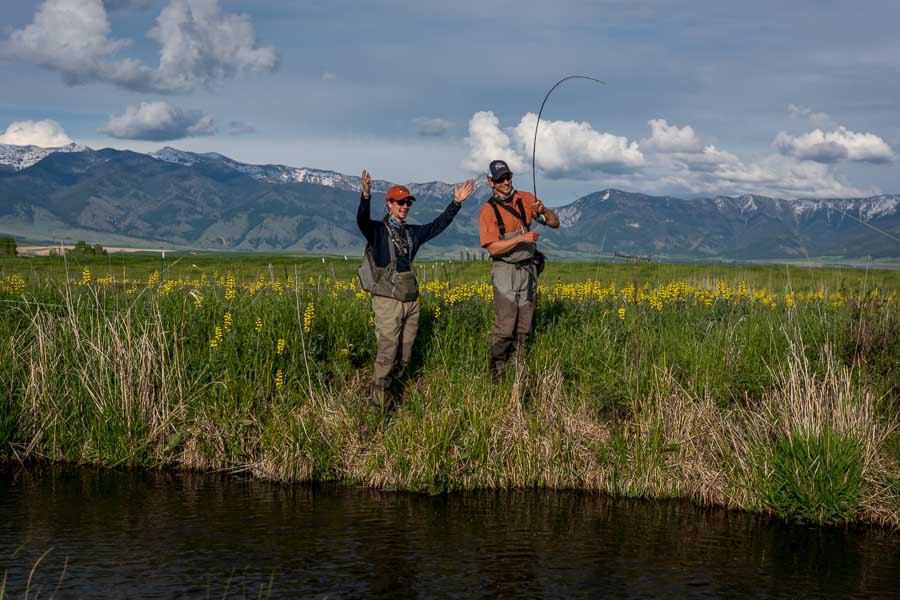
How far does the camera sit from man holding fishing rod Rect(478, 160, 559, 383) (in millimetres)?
9523

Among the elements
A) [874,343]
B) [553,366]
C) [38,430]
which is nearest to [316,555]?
[553,366]

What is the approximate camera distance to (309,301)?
36.9ft

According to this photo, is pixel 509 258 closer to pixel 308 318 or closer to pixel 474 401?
pixel 474 401

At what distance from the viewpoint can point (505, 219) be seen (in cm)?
955

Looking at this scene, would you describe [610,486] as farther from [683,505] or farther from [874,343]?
[874,343]

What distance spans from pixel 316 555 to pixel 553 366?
4.00 m

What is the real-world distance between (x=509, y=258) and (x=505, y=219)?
0.46m

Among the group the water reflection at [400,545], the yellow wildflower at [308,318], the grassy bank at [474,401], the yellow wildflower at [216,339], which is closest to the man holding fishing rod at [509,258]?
the grassy bank at [474,401]

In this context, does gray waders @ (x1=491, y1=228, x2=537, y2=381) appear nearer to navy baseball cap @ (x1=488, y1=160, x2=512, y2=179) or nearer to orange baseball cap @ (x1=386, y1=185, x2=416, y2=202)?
navy baseball cap @ (x1=488, y1=160, x2=512, y2=179)

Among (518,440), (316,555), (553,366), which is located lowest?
(316,555)

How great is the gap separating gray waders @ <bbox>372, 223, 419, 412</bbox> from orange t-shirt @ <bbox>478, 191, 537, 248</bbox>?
0.92m

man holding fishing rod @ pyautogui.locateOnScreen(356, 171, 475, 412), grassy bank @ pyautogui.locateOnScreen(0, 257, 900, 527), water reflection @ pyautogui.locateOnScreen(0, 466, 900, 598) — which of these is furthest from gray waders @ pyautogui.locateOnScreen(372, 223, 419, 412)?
water reflection @ pyautogui.locateOnScreen(0, 466, 900, 598)

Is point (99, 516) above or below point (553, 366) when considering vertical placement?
below

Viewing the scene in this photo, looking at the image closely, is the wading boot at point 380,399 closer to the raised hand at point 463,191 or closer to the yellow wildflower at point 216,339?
the yellow wildflower at point 216,339
